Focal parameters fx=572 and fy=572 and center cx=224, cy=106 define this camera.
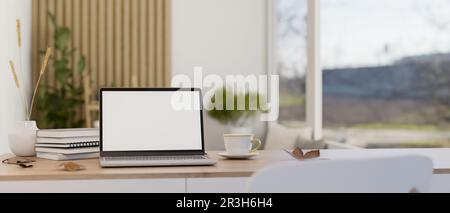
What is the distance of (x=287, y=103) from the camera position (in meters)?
5.31

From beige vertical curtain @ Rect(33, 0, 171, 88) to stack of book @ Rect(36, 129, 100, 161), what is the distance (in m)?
3.74

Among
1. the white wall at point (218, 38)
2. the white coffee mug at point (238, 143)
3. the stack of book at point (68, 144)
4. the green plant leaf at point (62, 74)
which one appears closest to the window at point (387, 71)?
the white wall at point (218, 38)

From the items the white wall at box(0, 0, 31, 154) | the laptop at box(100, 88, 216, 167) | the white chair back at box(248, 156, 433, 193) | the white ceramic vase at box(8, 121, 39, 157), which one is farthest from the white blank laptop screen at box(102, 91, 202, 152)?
the white wall at box(0, 0, 31, 154)

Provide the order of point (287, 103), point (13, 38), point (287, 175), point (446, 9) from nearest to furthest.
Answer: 1. point (287, 175)
2. point (446, 9)
3. point (13, 38)
4. point (287, 103)

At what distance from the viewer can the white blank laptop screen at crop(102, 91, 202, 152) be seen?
1.76m

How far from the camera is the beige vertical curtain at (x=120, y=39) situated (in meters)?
5.63

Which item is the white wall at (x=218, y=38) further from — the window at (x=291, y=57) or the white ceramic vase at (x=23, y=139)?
the white ceramic vase at (x=23, y=139)

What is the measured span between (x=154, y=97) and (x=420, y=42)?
2094 millimetres

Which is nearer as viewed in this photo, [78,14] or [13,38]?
[13,38]

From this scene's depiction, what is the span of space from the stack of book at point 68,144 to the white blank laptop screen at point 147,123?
12 centimetres

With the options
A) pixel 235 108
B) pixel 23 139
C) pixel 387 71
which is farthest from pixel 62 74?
pixel 23 139

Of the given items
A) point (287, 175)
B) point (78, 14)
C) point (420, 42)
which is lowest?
point (287, 175)

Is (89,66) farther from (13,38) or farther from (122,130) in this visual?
(122,130)
